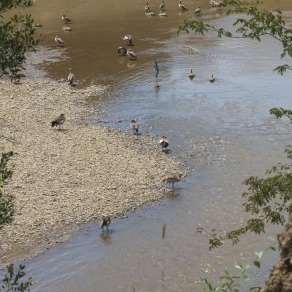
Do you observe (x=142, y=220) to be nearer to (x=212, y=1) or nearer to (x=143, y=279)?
(x=143, y=279)

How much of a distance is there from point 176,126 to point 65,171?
6229 millimetres

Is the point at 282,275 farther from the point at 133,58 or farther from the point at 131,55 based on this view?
the point at 133,58

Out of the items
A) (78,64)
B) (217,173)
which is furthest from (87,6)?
(217,173)

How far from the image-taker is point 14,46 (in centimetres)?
778

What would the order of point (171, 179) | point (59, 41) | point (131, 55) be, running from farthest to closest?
point (59, 41)
point (131, 55)
point (171, 179)

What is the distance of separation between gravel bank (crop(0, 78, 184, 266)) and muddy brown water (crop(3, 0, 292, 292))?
1.86 feet

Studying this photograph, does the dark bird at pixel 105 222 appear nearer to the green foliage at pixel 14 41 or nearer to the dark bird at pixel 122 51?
the green foliage at pixel 14 41

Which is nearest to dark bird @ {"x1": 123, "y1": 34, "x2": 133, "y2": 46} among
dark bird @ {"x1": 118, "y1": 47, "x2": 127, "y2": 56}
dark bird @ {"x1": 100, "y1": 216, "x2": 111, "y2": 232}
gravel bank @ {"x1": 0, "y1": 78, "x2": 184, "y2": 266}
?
dark bird @ {"x1": 118, "y1": 47, "x2": 127, "y2": 56}

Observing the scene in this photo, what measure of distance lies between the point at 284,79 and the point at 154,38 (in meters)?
11.3

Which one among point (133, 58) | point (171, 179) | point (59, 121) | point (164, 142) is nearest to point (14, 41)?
point (171, 179)

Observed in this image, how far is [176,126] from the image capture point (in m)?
24.8

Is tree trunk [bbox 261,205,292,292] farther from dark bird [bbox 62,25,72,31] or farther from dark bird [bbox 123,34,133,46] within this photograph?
dark bird [bbox 62,25,72,31]

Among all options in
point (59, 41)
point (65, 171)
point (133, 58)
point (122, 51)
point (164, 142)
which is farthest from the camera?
point (59, 41)

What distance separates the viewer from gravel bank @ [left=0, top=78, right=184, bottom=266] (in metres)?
16.7
